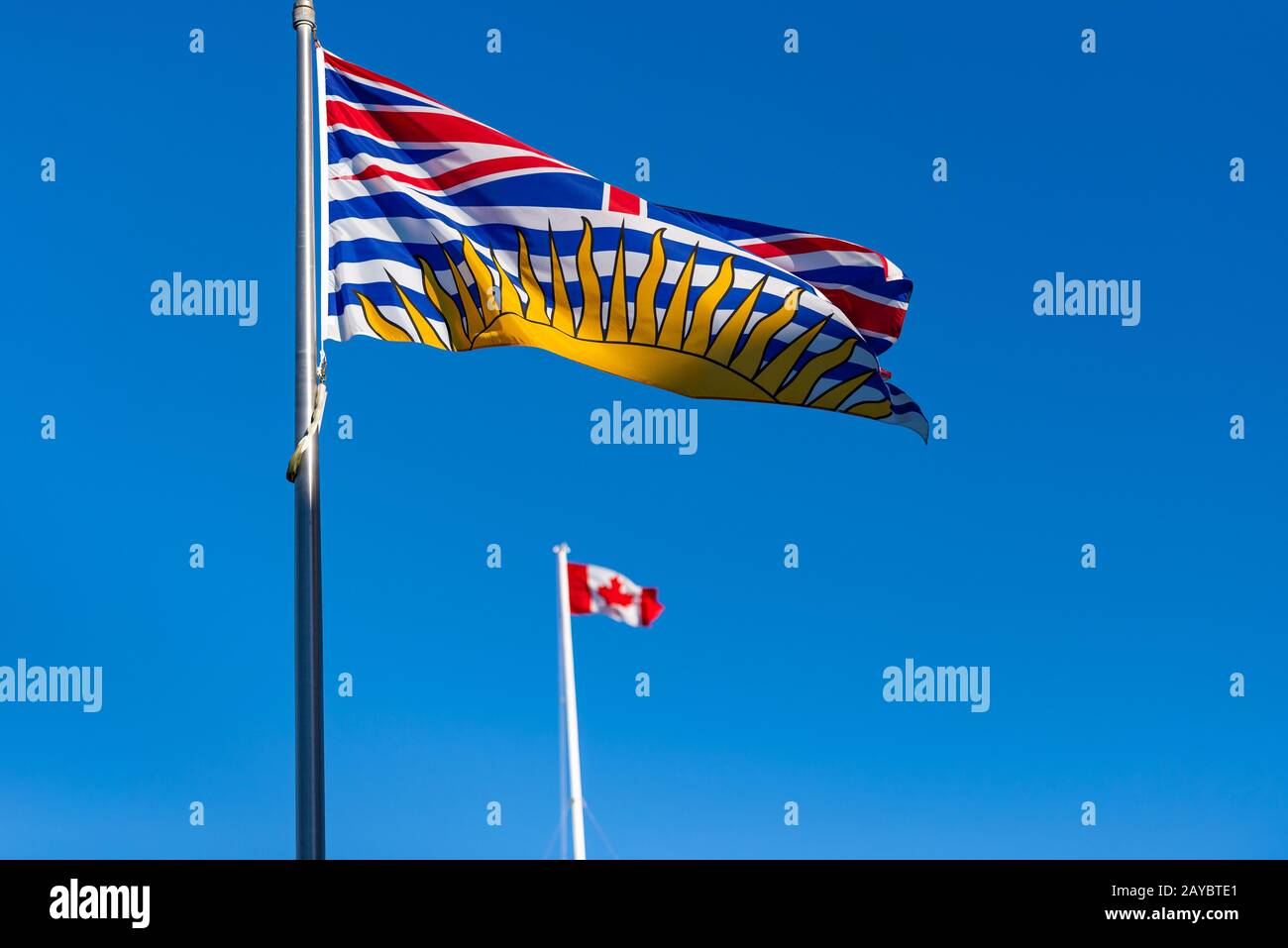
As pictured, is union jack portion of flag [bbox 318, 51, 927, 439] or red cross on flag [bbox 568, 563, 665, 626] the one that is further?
red cross on flag [bbox 568, 563, 665, 626]

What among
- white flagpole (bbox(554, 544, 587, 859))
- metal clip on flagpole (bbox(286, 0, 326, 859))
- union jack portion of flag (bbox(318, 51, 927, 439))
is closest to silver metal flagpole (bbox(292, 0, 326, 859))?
metal clip on flagpole (bbox(286, 0, 326, 859))

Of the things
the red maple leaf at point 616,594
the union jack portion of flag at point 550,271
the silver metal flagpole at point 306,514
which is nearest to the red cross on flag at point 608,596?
the red maple leaf at point 616,594

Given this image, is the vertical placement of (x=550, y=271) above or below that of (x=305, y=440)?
above

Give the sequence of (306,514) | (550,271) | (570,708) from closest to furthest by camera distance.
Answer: (306,514), (550,271), (570,708)

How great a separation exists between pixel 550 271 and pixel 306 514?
13.0 ft

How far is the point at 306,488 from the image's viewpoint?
32.7 feet

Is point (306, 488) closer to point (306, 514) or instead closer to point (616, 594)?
point (306, 514)

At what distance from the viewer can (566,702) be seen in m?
26.3

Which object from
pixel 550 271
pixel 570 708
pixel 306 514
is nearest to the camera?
pixel 306 514

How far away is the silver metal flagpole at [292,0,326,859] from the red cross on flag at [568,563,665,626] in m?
16.7

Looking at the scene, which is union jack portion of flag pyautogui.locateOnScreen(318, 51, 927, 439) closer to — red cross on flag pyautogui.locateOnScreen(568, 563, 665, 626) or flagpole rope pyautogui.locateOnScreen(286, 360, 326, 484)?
flagpole rope pyautogui.locateOnScreen(286, 360, 326, 484)

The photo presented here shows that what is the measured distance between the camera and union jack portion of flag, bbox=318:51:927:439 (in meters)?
12.2

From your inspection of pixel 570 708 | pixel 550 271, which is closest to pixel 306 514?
pixel 550 271
